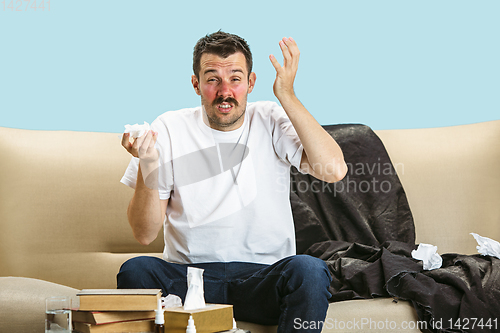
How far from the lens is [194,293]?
1073 mm

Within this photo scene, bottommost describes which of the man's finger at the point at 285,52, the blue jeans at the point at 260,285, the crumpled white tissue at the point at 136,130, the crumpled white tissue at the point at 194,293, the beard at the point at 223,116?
the blue jeans at the point at 260,285

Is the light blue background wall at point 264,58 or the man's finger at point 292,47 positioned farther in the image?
the light blue background wall at point 264,58

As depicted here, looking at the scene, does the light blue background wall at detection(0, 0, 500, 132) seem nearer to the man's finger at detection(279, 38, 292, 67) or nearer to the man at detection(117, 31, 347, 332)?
the man at detection(117, 31, 347, 332)

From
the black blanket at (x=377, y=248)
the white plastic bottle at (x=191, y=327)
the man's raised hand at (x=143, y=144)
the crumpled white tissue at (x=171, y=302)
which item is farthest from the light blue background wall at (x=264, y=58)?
the white plastic bottle at (x=191, y=327)

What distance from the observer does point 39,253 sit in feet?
6.50

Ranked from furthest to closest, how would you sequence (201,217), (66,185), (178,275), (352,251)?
1. (66,185)
2. (352,251)
3. (201,217)
4. (178,275)

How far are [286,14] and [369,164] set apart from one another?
90cm

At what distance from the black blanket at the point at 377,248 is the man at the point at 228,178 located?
32cm

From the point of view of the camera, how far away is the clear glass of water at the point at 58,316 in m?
1.02

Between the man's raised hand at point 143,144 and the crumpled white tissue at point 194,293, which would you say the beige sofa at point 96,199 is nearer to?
the man's raised hand at point 143,144

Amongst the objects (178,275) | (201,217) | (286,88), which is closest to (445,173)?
(286,88)

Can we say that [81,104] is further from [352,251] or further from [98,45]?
[352,251]

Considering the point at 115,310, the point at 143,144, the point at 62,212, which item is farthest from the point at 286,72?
the point at 62,212

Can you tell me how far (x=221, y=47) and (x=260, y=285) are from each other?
79 centimetres
